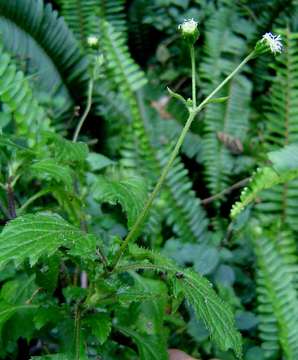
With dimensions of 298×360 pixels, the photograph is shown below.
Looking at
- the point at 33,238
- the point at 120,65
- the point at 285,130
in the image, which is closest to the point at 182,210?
the point at 285,130

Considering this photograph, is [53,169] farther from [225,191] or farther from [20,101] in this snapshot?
[225,191]

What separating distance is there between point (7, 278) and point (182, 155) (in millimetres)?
1218

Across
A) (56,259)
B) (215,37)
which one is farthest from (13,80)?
(215,37)

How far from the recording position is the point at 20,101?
1.88m

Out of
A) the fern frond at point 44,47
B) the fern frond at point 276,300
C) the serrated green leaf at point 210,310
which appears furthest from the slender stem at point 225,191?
the serrated green leaf at point 210,310

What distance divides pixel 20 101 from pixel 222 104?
1.07 metres

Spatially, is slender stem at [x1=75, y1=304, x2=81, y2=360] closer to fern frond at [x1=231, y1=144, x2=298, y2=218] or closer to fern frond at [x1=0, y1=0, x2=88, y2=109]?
fern frond at [x1=231, y1=144, x2=298, y2=218]

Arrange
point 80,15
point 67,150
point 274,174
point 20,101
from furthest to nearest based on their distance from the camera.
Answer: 1. point 80,15
2. point 274,174
3. point 20,101
4. point 67,150

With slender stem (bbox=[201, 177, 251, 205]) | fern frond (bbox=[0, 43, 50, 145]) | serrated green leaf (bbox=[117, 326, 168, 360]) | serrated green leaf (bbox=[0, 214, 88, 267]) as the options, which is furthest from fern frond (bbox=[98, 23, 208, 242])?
serrated green leaf (bbox=[0, 214, 88, 267])

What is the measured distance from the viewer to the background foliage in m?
1.26

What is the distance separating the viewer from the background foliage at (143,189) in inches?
49.6

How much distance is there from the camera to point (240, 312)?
6.17ft

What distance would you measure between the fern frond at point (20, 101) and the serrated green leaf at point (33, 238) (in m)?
0.78

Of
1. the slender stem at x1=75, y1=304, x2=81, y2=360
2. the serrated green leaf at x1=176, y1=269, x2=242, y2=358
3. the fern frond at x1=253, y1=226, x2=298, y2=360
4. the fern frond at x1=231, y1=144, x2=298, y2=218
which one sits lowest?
the fern frond at x1=253, y1=226, x2=298, y2=360
